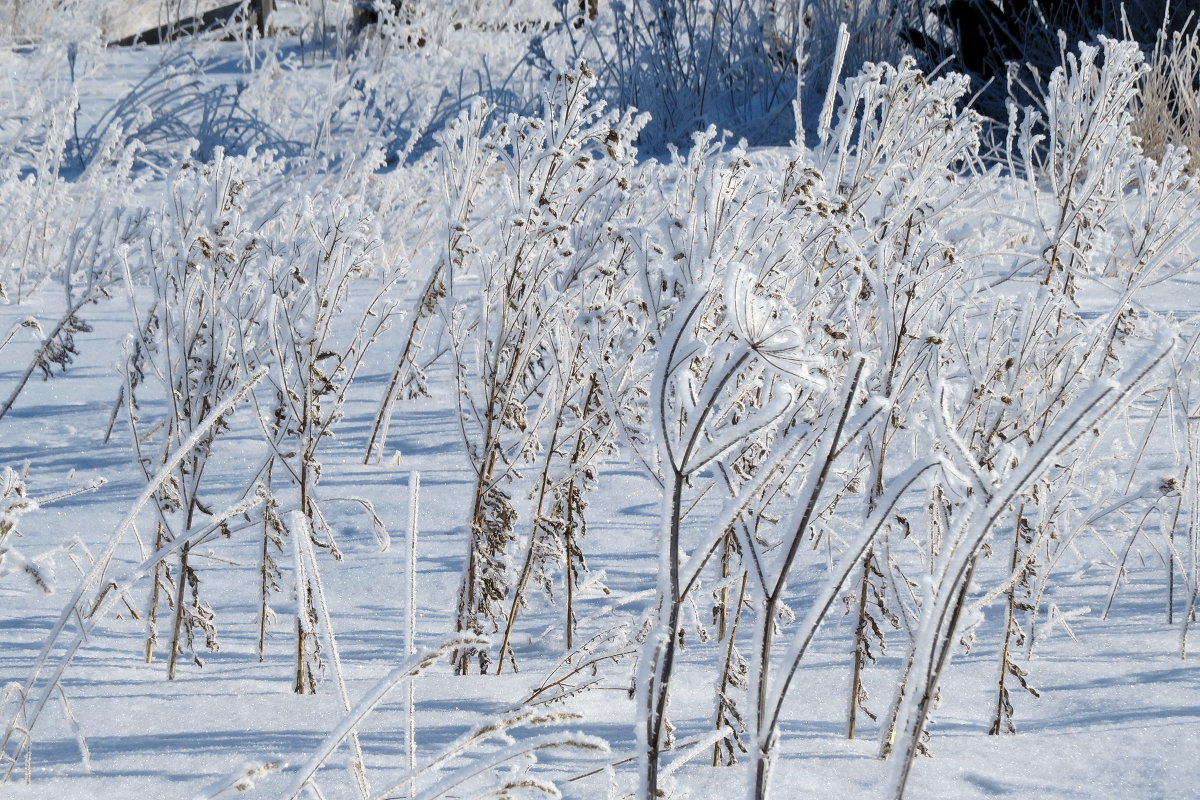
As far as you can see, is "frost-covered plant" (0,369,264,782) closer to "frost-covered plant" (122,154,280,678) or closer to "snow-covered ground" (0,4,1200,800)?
"snow-covered ground" (0,4,1200,800)

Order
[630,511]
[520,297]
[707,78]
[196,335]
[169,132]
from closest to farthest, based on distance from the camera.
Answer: [196,335] → [520,297] → [630,511] → [169,132] → [707,78]

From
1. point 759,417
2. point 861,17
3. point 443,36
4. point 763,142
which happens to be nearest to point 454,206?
point 759,417

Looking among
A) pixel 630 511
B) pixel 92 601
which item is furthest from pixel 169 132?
pixel 92 601

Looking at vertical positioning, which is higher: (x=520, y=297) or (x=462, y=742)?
(x=520, y=297)

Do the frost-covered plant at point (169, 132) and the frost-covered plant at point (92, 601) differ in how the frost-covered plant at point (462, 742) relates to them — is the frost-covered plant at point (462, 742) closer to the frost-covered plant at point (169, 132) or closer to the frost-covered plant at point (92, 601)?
the frost-covered plant at point (92, 601)

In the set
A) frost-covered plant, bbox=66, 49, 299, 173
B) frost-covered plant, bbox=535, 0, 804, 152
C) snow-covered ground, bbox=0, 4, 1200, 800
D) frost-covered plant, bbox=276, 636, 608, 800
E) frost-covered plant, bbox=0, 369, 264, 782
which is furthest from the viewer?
frost-covered plant, bbox=535, 0, 804, 152

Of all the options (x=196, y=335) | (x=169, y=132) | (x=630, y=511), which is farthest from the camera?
(x=169, y=132)

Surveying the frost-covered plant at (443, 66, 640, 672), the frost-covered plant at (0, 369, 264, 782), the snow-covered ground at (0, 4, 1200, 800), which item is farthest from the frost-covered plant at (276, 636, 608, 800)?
the frost-covered plant at (443, 66, 640, 672)

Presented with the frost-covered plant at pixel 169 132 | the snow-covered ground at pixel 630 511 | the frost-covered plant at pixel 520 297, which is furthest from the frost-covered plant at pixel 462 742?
the frost-covered plant at pixel 169 132

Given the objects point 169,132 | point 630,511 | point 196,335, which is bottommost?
point 630,511

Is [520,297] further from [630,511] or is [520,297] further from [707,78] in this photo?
[707,78]

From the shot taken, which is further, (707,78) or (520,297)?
(707,78)

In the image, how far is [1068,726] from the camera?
5.75 feet

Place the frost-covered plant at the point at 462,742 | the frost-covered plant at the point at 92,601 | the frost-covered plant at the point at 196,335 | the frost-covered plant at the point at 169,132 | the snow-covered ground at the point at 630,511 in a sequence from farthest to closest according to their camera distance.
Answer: the frost-covered plant at the point at 169,132, the frost-covered plant at the point at 196,335, the frost-covered plant at the point at 92,601, the snow-covered ground at the point at 630,511, the frost-covered plant at the point at 462,742
